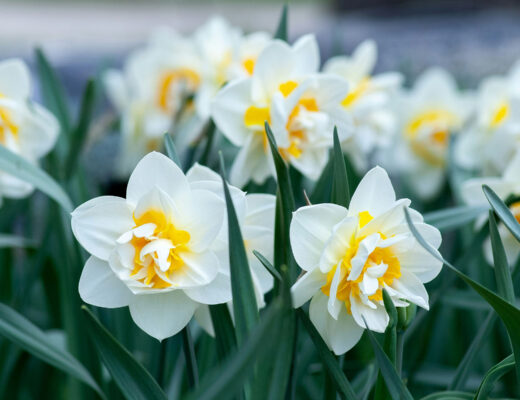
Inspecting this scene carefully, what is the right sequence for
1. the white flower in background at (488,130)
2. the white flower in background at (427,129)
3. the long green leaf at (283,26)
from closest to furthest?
1. the long green leaf at (283,26)
2. the white flower in background at (488,130)
3. the white flower in background at (427,129)

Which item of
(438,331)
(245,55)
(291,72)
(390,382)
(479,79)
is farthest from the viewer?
(479,79)

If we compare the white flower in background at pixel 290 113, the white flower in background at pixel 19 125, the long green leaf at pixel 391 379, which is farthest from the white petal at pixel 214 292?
the white flower in background at pixel 19 125

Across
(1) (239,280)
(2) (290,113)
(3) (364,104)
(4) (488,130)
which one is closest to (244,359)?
(1) (239,280)

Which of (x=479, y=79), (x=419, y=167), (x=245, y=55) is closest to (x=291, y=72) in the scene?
(x=245, y=55)

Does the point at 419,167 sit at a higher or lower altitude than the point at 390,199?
lower

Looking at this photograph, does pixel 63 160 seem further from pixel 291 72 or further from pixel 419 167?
pixel 419 167

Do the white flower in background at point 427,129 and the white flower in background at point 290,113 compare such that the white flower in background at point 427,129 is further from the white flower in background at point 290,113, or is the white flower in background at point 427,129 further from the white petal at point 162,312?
the white petal at point 162,312

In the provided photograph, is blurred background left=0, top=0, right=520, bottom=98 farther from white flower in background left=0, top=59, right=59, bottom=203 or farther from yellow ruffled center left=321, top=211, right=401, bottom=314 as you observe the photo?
yellow ruffled center left=321, top=211, right=401, bottom=314
